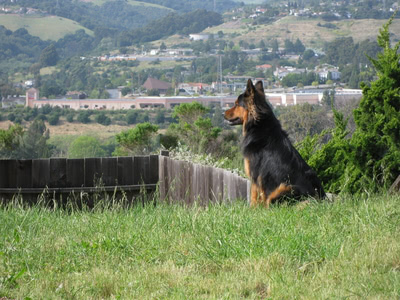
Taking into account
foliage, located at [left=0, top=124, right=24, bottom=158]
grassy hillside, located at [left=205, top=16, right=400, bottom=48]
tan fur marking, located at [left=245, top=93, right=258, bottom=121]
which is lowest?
foliage, located at [left=0, top=124, right=24, bottom=158]

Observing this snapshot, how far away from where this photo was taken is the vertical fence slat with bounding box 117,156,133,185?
1207 cm

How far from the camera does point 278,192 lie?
6.56 m

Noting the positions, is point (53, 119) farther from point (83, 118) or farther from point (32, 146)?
point (32, 146)

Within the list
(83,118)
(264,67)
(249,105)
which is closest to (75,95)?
(83,118)

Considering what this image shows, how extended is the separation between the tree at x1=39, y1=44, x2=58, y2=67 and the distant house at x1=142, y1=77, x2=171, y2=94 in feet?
114

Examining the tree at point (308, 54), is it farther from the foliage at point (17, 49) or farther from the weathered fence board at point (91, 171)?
the weathered fence board at point (91, 171)

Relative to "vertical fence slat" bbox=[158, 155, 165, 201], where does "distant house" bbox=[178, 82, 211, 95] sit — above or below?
above

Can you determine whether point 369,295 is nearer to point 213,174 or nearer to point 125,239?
point 125,239

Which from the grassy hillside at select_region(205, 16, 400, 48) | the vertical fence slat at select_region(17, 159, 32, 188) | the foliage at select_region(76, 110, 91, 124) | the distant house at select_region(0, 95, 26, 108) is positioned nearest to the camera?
the vertical fence slat at select_region(17, 159, 32, 188)

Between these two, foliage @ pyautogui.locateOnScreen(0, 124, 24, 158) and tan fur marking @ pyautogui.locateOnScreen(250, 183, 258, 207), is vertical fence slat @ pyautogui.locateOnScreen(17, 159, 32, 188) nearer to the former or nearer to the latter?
tan fur marking @ pyautogui.locateOnScreen(250, 183, 258, 207)

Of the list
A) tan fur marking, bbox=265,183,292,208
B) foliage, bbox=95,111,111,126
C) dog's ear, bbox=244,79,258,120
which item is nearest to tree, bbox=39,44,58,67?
foliage, bbox=95,111,111,126

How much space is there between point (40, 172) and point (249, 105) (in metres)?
5.70

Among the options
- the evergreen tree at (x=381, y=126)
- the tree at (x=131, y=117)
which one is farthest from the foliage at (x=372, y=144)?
the tree at (x=131, y=117)

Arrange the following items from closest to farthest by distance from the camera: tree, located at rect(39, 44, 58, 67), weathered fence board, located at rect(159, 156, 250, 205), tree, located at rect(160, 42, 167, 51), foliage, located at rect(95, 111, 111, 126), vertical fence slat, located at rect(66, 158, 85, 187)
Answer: weathered fence board, located at rect(159, 156, 250, 205) → vertical fence slat, located at rect(66, 158, 85, 187) → foliage, located at rect(95, 111, 111, 126) → tree, located at rect(39, 44, 58, 67) → tree, located at rect(160, 42, 167, 51)
